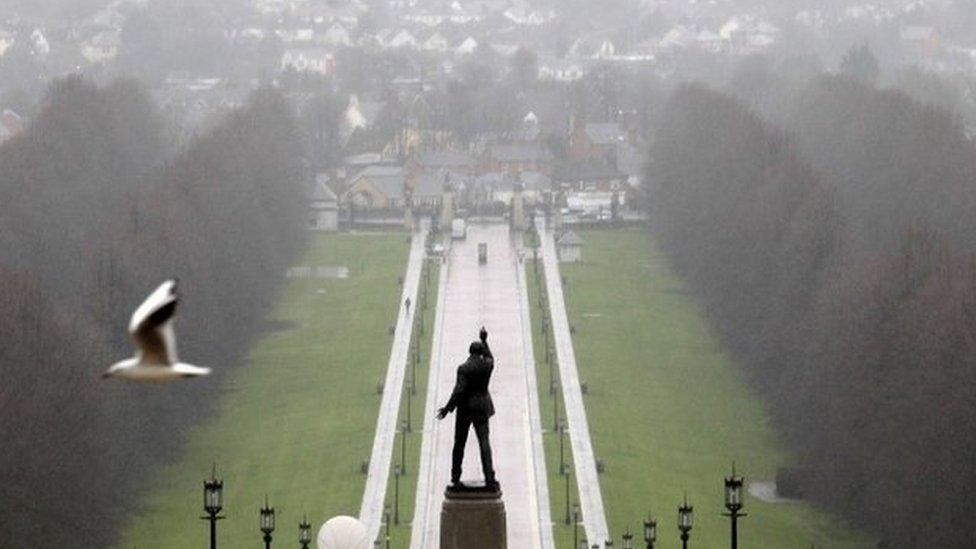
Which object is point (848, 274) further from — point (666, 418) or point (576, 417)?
point (576, 417)

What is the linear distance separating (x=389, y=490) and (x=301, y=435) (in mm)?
8954

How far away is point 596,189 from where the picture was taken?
525ft

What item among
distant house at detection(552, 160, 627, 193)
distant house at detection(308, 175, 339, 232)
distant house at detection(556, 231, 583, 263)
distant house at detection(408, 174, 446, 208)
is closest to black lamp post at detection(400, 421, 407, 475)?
distant house at detection(556, 231, 583, 263)

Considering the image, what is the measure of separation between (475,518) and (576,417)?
4417 cm

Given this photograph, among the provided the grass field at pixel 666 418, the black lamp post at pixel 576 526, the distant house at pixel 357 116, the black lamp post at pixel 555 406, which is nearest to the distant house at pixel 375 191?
the distant house at pixel 357 116

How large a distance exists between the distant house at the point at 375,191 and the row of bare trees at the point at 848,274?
10.1 m

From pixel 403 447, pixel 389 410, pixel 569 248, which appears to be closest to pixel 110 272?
pixel 389 410

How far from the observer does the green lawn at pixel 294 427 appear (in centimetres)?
7725

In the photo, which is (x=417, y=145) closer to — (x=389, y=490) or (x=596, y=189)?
(x=596, y=189)

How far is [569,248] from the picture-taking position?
13138cm

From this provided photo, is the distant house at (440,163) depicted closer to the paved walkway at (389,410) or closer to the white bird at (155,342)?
the paved walkway at (389,410)

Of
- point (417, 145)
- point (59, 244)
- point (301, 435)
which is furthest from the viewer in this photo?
point (417, 145)

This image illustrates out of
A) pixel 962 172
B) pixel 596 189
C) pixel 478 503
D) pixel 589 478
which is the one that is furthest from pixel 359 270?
pixel 478 503

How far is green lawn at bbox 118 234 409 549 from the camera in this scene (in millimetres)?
77250
